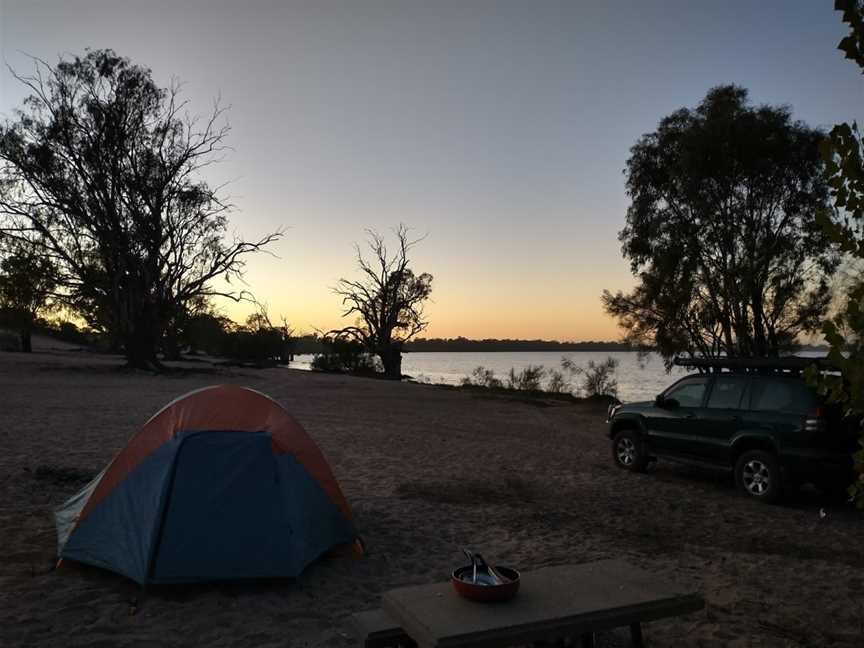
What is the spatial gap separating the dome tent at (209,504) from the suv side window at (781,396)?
611cm

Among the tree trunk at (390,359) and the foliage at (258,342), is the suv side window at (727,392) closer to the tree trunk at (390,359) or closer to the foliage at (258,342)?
the tree trunk at (390,359)

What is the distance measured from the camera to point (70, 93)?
2994cm

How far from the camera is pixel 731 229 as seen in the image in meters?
27.1

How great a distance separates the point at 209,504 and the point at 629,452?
8.08 meters

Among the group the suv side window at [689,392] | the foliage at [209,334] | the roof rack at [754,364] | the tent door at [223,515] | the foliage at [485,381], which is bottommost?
the tent door at [223,515]

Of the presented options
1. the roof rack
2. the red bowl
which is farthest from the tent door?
the roof rack

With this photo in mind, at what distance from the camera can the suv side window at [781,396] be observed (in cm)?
879

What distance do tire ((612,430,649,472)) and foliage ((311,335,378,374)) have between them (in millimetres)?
37485

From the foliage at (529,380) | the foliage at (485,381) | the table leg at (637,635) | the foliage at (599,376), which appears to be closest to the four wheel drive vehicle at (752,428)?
the table leg at (637,635)

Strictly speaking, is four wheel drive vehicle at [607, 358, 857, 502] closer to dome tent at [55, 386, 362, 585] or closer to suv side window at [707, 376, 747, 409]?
suv side window at [707, 376, 747, 409]

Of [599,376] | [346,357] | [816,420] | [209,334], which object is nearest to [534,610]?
[816,420]

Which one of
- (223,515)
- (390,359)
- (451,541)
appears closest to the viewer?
(223,515)

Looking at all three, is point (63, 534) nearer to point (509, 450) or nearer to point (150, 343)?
point (509, 450)

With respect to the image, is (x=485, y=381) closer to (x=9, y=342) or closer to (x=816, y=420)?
(x=816, y=420)
